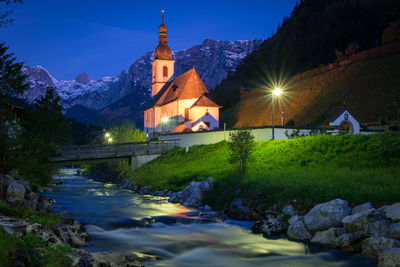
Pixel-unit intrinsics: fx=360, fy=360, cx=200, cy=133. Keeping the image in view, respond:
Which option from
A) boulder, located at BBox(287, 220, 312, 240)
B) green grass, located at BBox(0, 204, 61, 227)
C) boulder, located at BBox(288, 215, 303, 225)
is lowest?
boulder, located at BBox(287, 220, 312, 240)

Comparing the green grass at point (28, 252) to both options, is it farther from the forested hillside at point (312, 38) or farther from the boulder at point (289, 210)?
the forested hillside at point (312, 38)

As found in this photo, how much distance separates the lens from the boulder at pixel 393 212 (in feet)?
43.8

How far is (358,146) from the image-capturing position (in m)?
25.6

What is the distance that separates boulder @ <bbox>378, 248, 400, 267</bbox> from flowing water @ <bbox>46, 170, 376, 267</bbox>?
640 millimetres

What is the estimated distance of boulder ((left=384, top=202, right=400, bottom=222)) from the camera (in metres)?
13.3

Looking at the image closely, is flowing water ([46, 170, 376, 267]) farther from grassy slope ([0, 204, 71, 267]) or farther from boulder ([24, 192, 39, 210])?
grassy slope ([0, 204, 71, 267])

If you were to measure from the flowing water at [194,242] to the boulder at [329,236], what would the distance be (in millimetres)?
473

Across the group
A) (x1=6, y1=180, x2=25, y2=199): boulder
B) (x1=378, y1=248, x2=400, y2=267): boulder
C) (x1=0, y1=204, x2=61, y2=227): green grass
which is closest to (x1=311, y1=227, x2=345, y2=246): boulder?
(x1=378, y1=248, x2=400, y2=267): boulder

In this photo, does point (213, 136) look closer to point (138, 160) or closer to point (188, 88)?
point (138, 160)

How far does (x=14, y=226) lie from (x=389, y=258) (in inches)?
444

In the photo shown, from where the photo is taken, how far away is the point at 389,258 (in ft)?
36.1

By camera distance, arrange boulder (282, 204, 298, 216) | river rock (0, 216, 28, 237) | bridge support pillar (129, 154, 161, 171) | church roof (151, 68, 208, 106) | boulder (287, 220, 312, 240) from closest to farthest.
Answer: river rock (0, 216, 28, 237) < boulder (287, 220, 312, 240) < boulder (282, 204, 298, 216) < bridge support pillar (129, 154, 161, 171) < church roof (151, 68, 208, 106)

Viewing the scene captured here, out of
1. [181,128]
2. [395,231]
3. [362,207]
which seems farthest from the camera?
[181,128]

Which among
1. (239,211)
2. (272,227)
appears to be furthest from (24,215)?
(239,211)
